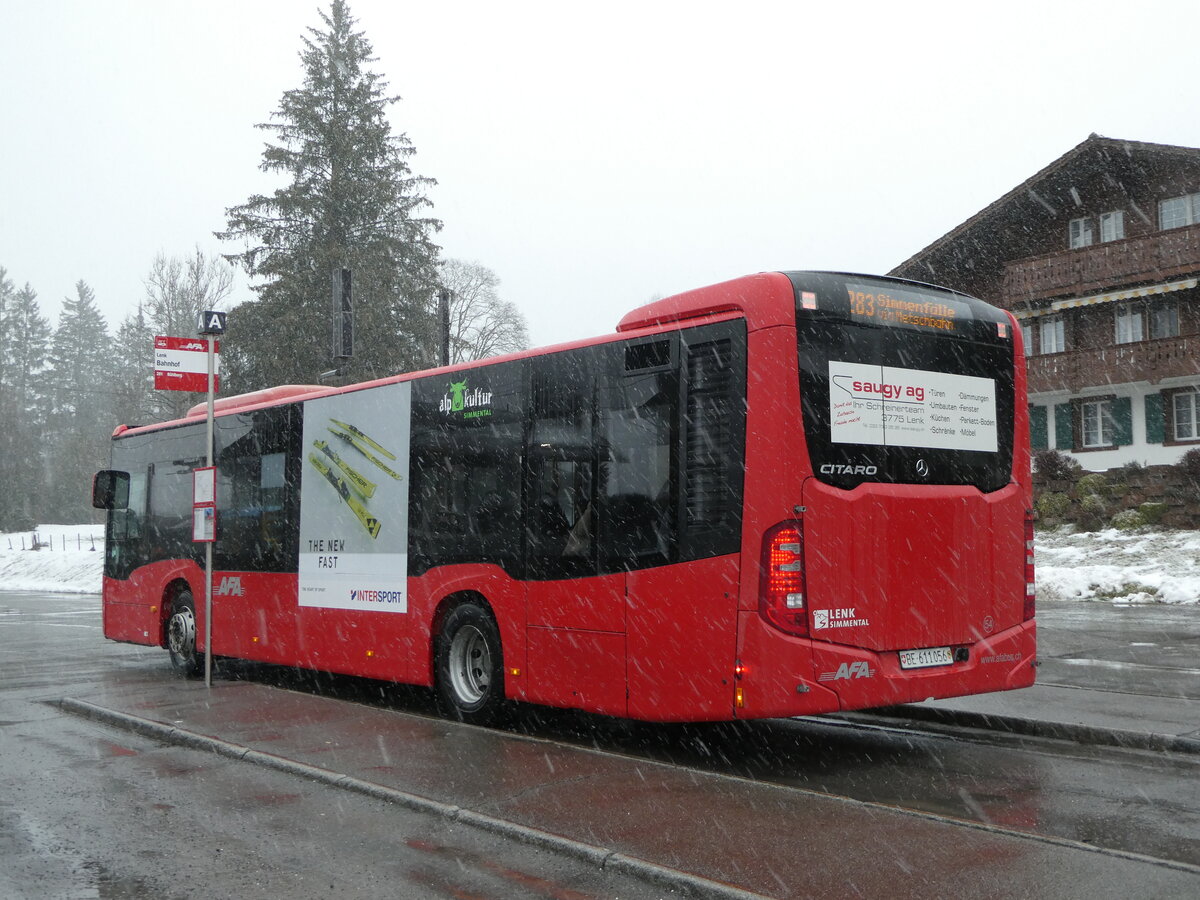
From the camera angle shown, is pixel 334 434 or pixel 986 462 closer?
pixel 986 462

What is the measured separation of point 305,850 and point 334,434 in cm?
634

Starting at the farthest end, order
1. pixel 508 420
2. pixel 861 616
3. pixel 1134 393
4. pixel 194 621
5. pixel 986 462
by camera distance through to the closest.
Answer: pixel 1134 393 < pixel 194 621 < pixel 508 420 < pixel 986 462 < pixel 861 616

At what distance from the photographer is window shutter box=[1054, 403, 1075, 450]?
38438 millimetres

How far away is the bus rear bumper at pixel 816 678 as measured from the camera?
7.07 metres

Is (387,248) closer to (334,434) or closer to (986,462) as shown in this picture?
(334,434)

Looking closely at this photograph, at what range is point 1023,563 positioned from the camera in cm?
823

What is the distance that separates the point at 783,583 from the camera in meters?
7.12

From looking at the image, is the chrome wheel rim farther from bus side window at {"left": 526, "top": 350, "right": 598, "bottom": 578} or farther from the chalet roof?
the chalet roof

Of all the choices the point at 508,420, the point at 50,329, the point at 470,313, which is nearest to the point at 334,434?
the point at 508,420

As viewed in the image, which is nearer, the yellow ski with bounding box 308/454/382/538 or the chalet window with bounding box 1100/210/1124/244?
the yellow ski with bounding box 308/454/382/538

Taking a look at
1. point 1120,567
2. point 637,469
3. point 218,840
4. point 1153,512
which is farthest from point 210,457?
point 1153,512

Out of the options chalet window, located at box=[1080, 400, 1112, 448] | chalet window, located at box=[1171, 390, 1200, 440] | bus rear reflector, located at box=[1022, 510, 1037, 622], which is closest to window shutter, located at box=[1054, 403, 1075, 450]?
chalet window, located at box=[1080, 400, 1112, 448]

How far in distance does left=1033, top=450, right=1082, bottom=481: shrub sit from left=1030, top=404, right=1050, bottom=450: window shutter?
28.1 feet

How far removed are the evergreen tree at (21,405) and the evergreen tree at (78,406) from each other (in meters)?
1.22
